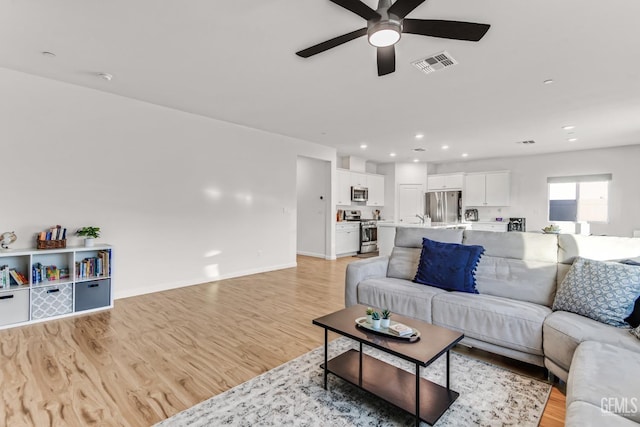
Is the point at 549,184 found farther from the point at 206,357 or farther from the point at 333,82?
the point at 206,357

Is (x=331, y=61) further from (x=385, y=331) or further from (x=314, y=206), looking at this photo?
(x=314, y=206)

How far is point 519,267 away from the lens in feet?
9.27

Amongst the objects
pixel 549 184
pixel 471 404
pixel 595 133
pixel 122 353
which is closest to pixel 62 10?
pixel 122 353

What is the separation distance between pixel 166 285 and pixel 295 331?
2.44 m

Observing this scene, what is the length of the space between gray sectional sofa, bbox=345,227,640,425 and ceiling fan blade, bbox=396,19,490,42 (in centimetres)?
189

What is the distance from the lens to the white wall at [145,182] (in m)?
3.47

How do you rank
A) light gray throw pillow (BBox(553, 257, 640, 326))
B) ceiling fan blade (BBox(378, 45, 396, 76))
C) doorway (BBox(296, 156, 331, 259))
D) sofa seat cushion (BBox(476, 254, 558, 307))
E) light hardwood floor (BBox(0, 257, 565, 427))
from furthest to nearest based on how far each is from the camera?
doorway (BBox(296, 156, 331, 259)) < sofa seat cushion (BBox(476, 254, 558, 307)) < ceiling fan blade (BBox(378, 45, 396, 76)) < light gray throw pillow (BBox(553, 257, 640, 326)) < light hardwood floor (BBox(0, 257, 565, 427))

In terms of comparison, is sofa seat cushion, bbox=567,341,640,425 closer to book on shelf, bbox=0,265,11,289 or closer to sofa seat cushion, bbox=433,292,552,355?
sofa seat cushion, bbox=433,292,552,355

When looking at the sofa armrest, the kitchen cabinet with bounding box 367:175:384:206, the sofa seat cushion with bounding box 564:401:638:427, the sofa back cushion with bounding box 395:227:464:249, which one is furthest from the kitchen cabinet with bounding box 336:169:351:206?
the sofa seat cushion with bounding box 564:401:638:427

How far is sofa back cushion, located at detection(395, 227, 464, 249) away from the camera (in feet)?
10.8

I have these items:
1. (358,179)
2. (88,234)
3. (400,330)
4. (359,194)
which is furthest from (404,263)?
(358,179)

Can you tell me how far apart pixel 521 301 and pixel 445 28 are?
2210 millimetres

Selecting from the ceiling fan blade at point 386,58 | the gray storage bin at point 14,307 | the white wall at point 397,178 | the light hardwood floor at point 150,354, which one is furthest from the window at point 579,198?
the gray storage bin at point 14,307

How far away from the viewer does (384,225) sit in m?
6.00
